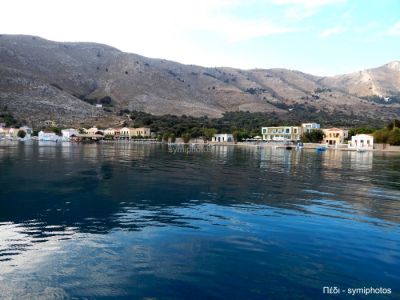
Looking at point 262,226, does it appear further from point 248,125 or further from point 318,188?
point 248,125

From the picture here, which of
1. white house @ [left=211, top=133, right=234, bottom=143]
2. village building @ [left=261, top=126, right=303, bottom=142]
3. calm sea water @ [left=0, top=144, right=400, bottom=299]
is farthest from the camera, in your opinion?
white house @ [left=211, top=133, right=234, bottom=143]

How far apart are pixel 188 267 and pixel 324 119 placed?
193310 mm

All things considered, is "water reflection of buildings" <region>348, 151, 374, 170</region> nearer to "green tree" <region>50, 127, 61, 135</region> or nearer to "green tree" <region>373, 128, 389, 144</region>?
"green tree" <region>373, 128, 389, 144</region>

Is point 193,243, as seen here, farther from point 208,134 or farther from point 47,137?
point 47,137

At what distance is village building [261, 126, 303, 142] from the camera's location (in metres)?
142

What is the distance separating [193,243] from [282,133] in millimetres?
135538

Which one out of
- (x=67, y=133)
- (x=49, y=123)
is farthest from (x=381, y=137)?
(x=49, y=123)

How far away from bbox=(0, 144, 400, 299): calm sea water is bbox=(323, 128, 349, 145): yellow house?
10660 centimetres

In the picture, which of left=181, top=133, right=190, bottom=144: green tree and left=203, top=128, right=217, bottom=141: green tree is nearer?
left=181, top=133, right=190, bottom=144: green tree

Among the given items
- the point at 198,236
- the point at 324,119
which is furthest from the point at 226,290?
the point at 324,119

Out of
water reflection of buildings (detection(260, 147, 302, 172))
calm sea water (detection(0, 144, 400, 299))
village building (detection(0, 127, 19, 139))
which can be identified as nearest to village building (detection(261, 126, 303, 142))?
water reflection of buildings (detection(260, 147, 302, 172))

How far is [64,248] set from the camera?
11953mm

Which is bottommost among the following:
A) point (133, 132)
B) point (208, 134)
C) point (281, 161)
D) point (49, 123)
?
point (281, 161)

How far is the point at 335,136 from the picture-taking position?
A: 127m
